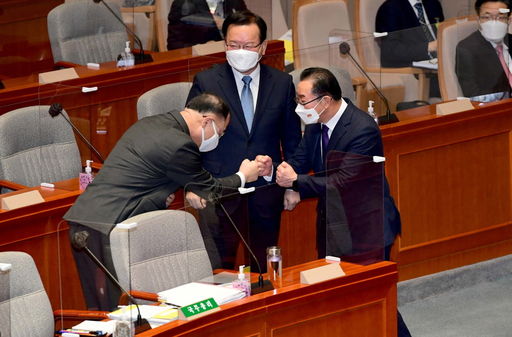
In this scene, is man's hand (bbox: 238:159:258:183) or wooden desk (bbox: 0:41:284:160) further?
wooden desk (bbox: 0:41:284:160)

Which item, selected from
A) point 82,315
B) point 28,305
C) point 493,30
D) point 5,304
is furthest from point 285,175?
point 493,30

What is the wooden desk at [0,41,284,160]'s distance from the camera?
599 cm

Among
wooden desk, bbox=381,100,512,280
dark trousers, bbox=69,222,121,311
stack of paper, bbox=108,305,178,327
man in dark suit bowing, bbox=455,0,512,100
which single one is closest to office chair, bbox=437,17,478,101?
man in dark suit bowing, bbox=455,0,512,100

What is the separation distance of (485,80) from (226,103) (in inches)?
69.9

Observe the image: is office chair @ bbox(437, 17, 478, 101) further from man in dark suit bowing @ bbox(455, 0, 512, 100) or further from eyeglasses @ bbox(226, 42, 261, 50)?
eyeglasses @ bbox(226, 42, 261, 50)

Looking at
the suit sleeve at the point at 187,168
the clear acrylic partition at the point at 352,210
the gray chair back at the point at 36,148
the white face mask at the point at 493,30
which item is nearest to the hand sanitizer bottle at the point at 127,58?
the gray chair back at the point at 36,148

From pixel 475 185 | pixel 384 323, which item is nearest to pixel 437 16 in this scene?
pixel 475 185

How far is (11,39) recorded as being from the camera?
7.23m

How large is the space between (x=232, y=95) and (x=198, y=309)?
1.44m

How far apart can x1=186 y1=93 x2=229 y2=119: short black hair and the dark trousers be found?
734 mm

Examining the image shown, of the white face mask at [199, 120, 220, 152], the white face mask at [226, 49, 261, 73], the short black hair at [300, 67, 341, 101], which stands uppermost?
the white face mask at [226, 49, 261, 73]

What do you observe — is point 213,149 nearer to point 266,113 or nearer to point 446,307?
point 266,113

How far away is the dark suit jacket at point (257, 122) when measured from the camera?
211 inches

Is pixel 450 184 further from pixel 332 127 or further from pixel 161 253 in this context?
pixel 161 253
